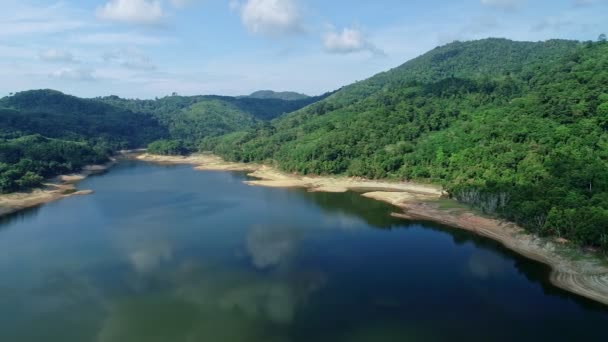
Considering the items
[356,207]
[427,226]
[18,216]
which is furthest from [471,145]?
[18,216]

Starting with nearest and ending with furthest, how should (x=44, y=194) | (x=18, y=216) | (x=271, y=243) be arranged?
(x=271, y=243) → (x=18, y=216) → (x=44, y=194)

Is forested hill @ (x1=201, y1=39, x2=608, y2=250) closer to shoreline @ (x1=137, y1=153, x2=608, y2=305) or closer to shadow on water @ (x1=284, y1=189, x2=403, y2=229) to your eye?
shoreline @ (x1=137, y1=153, x2=608, y2=305)

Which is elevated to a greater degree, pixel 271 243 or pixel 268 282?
pixel 271 243

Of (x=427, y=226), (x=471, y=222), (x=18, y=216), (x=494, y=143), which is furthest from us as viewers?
(x=494, y=143)

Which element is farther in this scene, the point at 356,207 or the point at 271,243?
the point at 356,207

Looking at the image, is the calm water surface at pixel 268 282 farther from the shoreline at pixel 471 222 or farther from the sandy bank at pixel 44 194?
the sandy bank at pixel 44 194

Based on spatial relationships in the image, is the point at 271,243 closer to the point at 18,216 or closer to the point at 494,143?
the point at 18,216

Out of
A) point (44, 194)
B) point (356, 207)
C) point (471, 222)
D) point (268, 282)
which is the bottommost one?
point (268, 282)

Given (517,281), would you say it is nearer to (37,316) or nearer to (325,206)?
(325,206)
